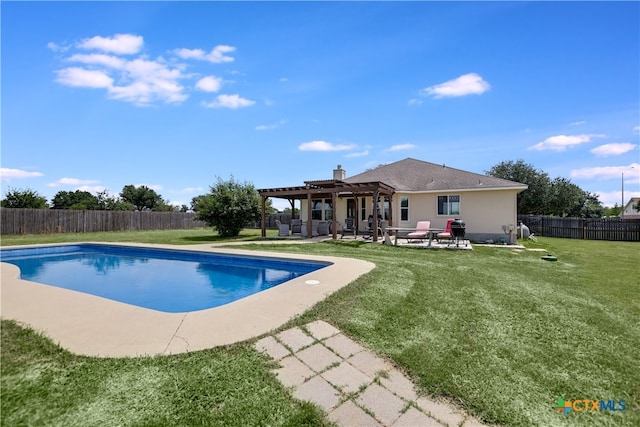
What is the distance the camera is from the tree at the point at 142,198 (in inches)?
2103

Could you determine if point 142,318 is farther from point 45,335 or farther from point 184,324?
point 45,335

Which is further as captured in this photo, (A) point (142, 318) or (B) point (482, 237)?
(B) point (482, 237)

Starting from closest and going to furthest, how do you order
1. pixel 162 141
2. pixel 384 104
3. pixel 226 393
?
Result: pixel 226 393 < pixel 384 104 < pixel 162 141

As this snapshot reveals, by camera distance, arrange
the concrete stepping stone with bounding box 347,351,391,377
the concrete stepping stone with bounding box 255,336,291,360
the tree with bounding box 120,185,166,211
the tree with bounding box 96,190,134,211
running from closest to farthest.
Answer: the concrete stepping stone with bounding box 347,351,391,377 < the concrete stepping stone with bounding box 255,336,291,360 < the tree with bounding box 96,190,134,211 < the tree with bounding box 120,185,166,211

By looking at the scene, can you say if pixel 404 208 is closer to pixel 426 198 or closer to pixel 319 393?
pixel 426 198

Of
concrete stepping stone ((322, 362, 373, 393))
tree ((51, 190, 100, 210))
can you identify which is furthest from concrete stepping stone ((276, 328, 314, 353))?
tree ((51, 190, 100, 210))

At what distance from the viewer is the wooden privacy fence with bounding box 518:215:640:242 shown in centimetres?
1845

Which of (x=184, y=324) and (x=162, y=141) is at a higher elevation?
(x=162, y=141)

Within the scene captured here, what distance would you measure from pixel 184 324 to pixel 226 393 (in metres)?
1.72

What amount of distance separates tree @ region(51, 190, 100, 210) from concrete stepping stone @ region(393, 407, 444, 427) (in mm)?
55311

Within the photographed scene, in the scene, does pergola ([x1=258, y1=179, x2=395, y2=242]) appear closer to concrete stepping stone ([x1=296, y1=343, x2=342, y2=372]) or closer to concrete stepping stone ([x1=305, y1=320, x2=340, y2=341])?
concrete stepping stone ([x1=305, y1=320, x2=340, y2=341])

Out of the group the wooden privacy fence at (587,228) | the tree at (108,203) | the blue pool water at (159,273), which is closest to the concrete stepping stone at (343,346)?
the blue pool water at (159,273)

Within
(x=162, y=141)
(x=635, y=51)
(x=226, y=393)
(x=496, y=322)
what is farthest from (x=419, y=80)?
(x=162, y=141)

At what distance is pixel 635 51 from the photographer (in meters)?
10.3
